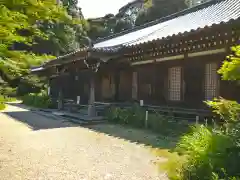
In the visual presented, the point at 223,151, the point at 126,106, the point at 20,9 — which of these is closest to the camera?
the point at 20,9

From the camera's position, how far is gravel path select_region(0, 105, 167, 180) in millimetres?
4457

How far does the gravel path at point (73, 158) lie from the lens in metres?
4.46

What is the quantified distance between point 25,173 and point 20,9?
3.37 meters

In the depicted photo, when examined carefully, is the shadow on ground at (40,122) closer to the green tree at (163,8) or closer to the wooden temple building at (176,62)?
the wooden temple building at (176,62)

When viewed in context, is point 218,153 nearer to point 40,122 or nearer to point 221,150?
point 221,150

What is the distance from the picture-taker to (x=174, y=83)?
10109 mm

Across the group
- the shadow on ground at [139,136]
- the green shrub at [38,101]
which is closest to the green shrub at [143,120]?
the shadow on ground at [139,136]

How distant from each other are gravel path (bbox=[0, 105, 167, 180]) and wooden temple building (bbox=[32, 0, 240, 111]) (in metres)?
2.46

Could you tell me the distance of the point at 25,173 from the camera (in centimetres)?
452

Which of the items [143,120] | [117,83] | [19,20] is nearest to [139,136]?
[143,120]

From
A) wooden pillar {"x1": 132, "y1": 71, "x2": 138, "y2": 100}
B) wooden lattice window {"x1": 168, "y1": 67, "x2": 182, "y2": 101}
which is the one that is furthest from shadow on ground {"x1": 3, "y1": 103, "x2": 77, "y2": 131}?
wooden lattice window {"x1": 168, "y1": 67, "x2": 182, "y2": 101}

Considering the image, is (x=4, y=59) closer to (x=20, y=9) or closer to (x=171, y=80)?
(x=20, y=9)

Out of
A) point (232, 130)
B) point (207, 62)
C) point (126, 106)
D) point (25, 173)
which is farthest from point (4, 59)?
point (126, 106)

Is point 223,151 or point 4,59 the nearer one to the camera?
point 4,59
